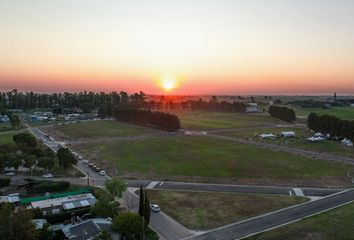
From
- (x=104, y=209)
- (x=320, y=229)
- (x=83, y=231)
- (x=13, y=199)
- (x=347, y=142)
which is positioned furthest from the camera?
(x=347, y=142)

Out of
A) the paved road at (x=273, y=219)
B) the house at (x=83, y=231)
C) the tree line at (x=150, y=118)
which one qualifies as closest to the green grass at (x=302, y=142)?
the tree line at (x=150, y=118)

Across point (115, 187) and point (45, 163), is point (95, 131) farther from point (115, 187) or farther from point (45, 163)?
point (115, 187)

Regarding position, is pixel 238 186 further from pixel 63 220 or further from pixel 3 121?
pixel 3 121

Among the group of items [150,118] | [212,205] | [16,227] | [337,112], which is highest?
[150,118]

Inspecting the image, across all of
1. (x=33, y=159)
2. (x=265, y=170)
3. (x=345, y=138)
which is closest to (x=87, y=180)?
(x=33, y=159)

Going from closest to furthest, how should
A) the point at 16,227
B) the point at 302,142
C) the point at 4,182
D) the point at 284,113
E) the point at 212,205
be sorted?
the point at 16,227, the point at 212,205, the point at 4,182, the point at 302,142, the point at 284,113

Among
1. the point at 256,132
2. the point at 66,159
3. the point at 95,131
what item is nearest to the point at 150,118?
the point at 95,131

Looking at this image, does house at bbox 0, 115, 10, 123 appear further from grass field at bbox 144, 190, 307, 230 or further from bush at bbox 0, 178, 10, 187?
grass field at bbox 144, 190, 307, 230

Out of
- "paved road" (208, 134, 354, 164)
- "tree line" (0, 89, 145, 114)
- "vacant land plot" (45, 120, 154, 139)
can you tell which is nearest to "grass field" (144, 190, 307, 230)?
"paved road" (208, 134, 354, 164)
